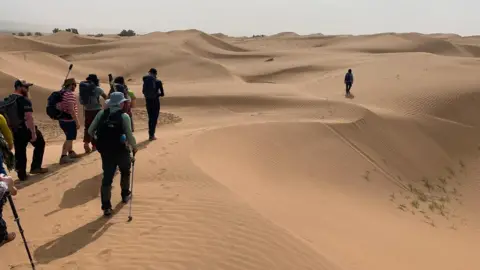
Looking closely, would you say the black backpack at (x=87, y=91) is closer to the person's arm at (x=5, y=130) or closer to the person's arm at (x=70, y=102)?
the person's arm at (x=70, y=102)

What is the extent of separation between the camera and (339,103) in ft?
48.8

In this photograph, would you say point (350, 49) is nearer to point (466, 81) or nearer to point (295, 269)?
point (466, 81)

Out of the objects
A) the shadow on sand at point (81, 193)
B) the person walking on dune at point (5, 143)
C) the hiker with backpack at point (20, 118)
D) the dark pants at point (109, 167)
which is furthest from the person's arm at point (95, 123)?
the hiker with backpack at point (20, 118)

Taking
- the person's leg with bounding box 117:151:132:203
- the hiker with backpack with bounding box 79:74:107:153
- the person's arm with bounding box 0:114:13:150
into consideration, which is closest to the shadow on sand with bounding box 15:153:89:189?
the hiker with backpack with bounding box 79:74:107:153

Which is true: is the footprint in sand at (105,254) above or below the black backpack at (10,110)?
below

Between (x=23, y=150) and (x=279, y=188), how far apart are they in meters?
4.42

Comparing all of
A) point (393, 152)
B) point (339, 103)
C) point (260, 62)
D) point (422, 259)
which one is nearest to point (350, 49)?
point (260, 62)

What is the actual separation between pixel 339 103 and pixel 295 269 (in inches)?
437

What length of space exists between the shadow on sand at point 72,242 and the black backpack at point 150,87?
3.73 metres

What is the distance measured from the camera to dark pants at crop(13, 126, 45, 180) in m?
6.49

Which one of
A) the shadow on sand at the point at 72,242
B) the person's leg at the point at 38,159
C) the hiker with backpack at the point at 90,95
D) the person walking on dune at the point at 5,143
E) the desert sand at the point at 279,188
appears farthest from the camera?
the hiker with backpack at the point at 90,95

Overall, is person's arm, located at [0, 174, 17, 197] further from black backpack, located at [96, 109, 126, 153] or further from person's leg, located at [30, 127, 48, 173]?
person's leg, located at [30, 127, 48, 173]

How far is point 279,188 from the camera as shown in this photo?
24.8ft

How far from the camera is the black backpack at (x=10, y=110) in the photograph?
625 centimetres
